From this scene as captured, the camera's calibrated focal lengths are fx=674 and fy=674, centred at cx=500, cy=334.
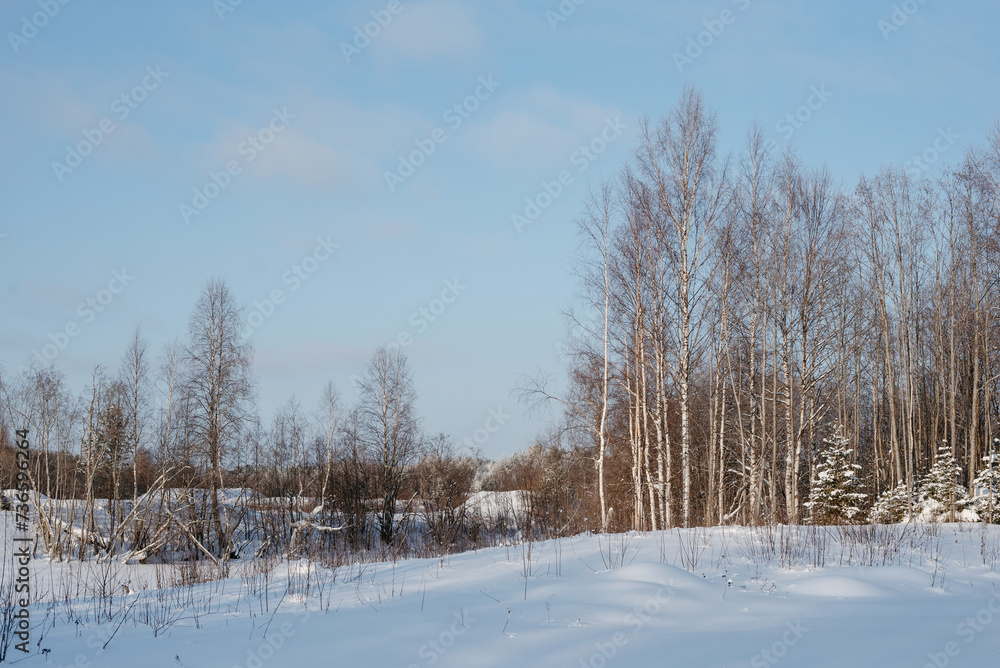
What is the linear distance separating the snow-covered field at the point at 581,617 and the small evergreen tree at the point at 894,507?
12565 millimetres

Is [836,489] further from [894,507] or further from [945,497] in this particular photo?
[945,497]

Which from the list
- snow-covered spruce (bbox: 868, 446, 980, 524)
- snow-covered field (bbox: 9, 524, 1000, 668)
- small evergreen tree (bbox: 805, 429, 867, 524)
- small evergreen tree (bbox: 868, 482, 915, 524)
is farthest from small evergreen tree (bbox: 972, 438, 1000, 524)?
snow-covered field (bbox: 9, 524, 1000, 668)

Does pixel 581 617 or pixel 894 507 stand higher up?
pixel 581 617

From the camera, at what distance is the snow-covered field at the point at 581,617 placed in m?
4.61

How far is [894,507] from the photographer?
829 inches

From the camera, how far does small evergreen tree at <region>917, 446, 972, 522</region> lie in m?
19.2

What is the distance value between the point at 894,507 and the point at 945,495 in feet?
4.76

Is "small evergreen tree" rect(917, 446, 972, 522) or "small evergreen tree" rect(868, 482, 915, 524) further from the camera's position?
"small evergreen tree" rect(868, 482, 915, 524)

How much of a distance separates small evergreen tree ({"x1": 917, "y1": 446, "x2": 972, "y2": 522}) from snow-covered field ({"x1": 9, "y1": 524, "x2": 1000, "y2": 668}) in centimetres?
1219

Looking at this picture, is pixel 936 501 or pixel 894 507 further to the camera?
pixel 894 507

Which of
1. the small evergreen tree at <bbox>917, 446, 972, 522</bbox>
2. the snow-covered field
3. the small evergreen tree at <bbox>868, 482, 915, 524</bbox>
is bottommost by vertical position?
the small evergreen tree at <bbox>868, 482, 915, 524</bbox>

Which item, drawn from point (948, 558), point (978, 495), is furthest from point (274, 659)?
point (978, 495)

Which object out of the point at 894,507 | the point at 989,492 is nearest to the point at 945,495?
the point at 894,507

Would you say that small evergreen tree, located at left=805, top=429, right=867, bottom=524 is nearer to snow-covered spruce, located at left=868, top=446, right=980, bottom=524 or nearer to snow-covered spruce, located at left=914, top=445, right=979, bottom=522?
snow-covered spruce, located at left=868, top=446, right=980, bottom=524
